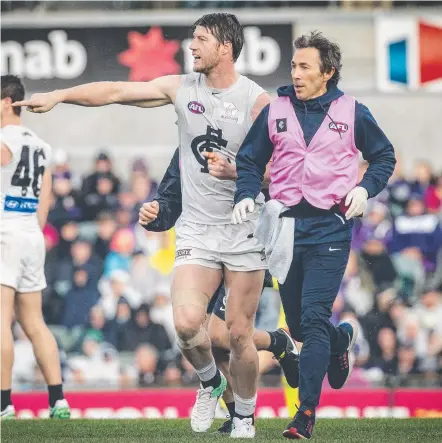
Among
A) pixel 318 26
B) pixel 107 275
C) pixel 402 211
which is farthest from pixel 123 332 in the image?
pixel 318 26

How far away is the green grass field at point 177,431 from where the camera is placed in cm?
860

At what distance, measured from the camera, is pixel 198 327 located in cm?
892

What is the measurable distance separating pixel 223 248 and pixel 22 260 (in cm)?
260

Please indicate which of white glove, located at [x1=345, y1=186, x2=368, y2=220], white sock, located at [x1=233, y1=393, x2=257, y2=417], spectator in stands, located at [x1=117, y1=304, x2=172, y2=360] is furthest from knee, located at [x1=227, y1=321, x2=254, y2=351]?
spectator in stands, located at [x1=117, y1=304, x2=172, y2=360]

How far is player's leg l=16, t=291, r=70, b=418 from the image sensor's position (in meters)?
11.0

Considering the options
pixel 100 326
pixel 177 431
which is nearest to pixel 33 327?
pixel 177 431

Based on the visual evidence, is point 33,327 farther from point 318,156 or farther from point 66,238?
point 66,238

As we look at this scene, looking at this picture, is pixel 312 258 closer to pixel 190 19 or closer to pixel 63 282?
pixel 63 282

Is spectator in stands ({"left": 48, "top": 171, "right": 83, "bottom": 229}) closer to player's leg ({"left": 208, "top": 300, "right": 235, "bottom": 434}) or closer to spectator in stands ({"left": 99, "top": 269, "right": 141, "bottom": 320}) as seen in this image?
spectator in stands ({"left": 99, "top": 269, "right": 141, "bottom": 320})

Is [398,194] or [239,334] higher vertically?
[398,194]

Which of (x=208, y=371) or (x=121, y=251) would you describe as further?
(x=121, y=251)

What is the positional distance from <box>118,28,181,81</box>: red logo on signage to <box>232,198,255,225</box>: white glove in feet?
41.9

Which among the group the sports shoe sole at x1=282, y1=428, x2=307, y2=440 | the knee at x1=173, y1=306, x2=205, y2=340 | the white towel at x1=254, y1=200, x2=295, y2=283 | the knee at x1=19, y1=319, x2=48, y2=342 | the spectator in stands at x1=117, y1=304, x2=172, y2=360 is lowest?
the spectator in stands at x1=117, y1=304, x2=172, y2=360

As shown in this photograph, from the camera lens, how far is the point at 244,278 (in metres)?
8.98
